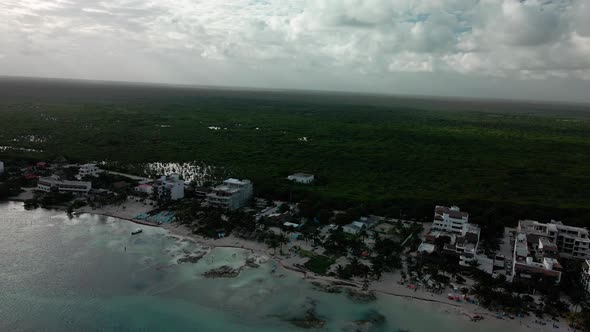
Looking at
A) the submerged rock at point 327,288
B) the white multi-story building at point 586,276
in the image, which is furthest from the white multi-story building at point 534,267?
the submerged rock at point 327,288

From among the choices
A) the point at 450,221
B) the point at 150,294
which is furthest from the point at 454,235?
the point at 150,294

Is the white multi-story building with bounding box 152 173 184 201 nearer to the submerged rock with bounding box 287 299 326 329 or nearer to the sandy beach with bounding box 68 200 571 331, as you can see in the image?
the sandy beach with bounding box 68 200 571 331

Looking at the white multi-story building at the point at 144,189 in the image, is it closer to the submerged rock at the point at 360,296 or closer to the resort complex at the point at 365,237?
the resort complex at the point at 365,237

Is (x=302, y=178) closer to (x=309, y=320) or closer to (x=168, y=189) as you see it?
(x=168, y=189)

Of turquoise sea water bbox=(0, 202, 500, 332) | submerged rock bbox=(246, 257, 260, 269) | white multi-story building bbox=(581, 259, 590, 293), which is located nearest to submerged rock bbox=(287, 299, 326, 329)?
turquoise sea water bbox=(0, 202, 500, 332)

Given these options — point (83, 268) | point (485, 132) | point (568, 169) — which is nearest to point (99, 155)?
point (83, 268)

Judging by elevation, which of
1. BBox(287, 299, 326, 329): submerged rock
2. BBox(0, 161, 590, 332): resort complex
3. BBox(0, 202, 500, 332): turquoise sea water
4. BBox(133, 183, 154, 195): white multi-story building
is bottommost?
BBox(287, 299, 326, 329): submerged rock
